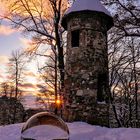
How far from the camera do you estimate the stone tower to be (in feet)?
53.5

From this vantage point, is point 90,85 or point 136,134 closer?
point 136,134

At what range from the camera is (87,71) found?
16594mm

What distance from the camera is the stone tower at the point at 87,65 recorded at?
16.3 meters

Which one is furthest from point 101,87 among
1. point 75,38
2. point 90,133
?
point 90,133

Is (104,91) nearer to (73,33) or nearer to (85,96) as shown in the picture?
(85,96)

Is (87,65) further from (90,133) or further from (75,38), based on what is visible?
(90,133)

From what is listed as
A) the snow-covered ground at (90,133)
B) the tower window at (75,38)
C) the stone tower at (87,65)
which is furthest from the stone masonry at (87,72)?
the snow-covered ground at (90,133)

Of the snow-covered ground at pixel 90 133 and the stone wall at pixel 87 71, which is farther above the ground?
the stone wall at pixel 87 71

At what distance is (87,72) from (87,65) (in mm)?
358

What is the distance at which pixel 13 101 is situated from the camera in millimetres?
38281

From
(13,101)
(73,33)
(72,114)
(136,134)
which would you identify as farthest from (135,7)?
(13,101)

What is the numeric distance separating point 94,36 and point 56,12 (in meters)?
7.23

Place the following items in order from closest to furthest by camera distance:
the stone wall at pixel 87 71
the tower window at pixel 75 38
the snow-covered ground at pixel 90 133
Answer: the snow-covered ground at pixel 90 133 → the stone wall at pixel 87 71 → the tower window at pixel 75 38

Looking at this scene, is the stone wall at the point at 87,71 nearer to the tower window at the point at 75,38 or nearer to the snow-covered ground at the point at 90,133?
the tower window at the point at 75,38
